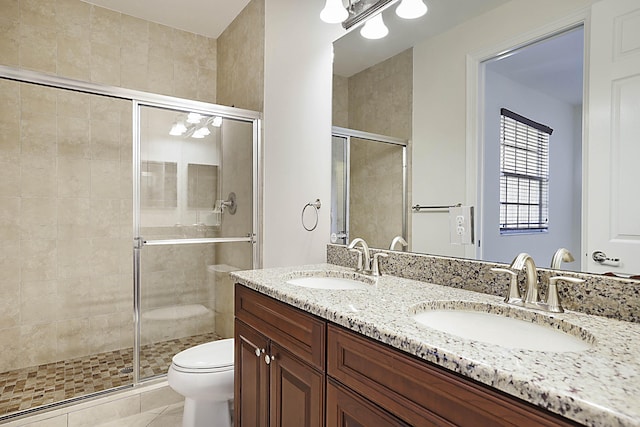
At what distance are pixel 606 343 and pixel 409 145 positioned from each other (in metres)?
1.10

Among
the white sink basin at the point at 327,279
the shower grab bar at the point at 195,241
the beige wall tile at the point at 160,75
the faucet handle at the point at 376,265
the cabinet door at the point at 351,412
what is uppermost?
the beige wall tile at the point at 160,75

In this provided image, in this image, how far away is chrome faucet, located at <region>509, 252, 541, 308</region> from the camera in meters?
1.07

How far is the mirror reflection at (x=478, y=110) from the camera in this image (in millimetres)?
1109

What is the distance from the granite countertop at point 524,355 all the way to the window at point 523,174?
0.95 ft

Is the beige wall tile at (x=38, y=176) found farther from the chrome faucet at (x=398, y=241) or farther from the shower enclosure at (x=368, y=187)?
the chrome faucet at (x=398, y=241)

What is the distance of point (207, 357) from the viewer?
186 centimetres

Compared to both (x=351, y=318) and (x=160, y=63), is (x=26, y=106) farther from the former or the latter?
(x=351, y=318)

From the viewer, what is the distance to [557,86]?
1.13 m

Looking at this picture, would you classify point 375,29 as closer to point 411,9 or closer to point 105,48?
point 411,9

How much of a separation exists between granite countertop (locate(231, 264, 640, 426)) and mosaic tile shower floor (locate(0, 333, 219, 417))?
53.7 inches

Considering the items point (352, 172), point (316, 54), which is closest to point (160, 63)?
point (316, 54)

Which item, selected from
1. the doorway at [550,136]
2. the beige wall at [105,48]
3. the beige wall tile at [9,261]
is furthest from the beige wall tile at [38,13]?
the doorway at [550,136]

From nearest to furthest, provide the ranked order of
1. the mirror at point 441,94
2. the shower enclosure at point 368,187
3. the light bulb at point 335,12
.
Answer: the mirror at point 441,94 → the shower enclosure at point 368,187 → the light bulb at point 335,12

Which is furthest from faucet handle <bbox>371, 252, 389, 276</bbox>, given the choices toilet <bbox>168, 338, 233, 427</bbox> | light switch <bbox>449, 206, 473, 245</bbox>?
toilet <bbox>168, 338, 233, 427</bbox>
